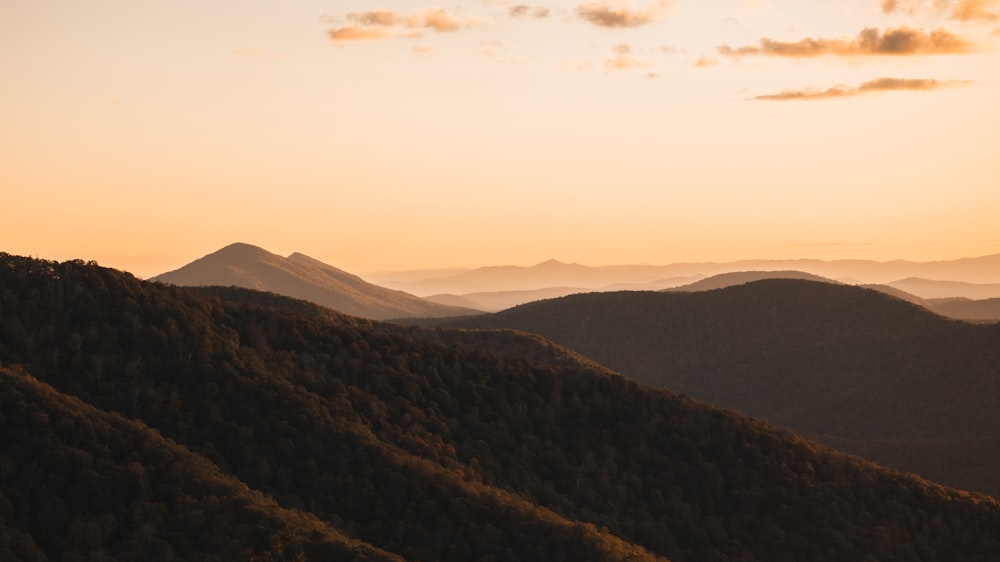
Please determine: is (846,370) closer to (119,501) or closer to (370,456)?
(370,456)

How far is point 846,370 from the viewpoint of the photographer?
Answer: 172375mm

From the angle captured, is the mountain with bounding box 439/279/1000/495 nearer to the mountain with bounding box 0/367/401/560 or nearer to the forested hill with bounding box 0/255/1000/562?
the forested hill with bounding box 0/255/1000/562

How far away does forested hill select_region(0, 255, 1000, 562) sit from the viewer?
5244cm

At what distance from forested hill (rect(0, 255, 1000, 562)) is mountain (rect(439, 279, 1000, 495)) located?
39824 mm

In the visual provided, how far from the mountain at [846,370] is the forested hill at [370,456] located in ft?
131

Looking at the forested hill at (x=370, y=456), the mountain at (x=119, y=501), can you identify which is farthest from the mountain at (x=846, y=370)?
the mountain at (x=119, y=501)

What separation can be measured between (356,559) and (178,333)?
29248 millimetres

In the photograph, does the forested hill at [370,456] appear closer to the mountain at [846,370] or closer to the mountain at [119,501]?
the mountain at [119,501]

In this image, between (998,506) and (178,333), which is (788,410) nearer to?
(998,506)

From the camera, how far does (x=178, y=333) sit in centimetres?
7306

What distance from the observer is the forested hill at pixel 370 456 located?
52438mm

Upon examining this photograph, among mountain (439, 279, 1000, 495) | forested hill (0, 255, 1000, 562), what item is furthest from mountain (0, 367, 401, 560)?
mountain (439, 279, 1000, 495)

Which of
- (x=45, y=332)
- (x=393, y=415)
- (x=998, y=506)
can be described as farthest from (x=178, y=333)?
(x=998, y=506)

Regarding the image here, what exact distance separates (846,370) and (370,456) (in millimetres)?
124520
